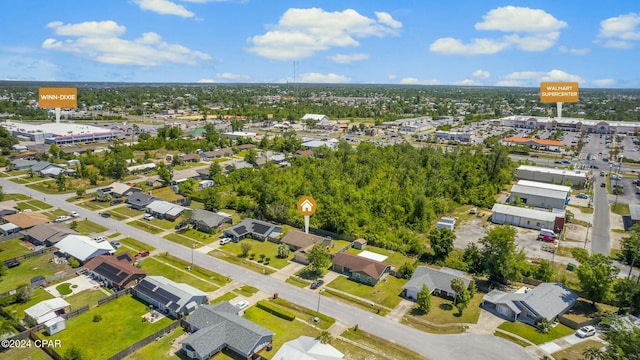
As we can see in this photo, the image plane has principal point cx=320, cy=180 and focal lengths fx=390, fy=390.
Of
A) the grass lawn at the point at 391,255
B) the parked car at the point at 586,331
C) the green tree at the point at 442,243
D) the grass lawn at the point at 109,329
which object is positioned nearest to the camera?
the grass lawn at the point at 109,329

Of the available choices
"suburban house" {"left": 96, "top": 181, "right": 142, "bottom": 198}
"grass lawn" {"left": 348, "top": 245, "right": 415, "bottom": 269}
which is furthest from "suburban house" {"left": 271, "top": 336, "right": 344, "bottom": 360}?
"suburban house" {"left": 96, "top": 181, "right": 142, "bottom": 198}

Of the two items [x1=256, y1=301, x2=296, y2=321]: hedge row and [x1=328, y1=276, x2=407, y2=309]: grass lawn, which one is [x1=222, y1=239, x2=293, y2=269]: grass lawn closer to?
[x1=328, y1=276, x2=407, y2=309]: grass lawn

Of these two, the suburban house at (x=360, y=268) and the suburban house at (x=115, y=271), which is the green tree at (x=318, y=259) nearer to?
the suburban house at (x=360, y=268)

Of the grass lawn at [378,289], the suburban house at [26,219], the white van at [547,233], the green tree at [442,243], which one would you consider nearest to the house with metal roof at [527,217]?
the white van at [547,233]

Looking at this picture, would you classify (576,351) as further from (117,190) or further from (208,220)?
(117,190)

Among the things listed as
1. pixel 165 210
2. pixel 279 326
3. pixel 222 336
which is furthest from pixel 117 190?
pixel 279 326

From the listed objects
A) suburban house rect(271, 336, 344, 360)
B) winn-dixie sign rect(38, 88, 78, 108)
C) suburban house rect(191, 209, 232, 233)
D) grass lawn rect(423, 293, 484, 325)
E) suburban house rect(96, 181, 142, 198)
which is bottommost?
grass lawn rect(423, 293, 484, 325)
